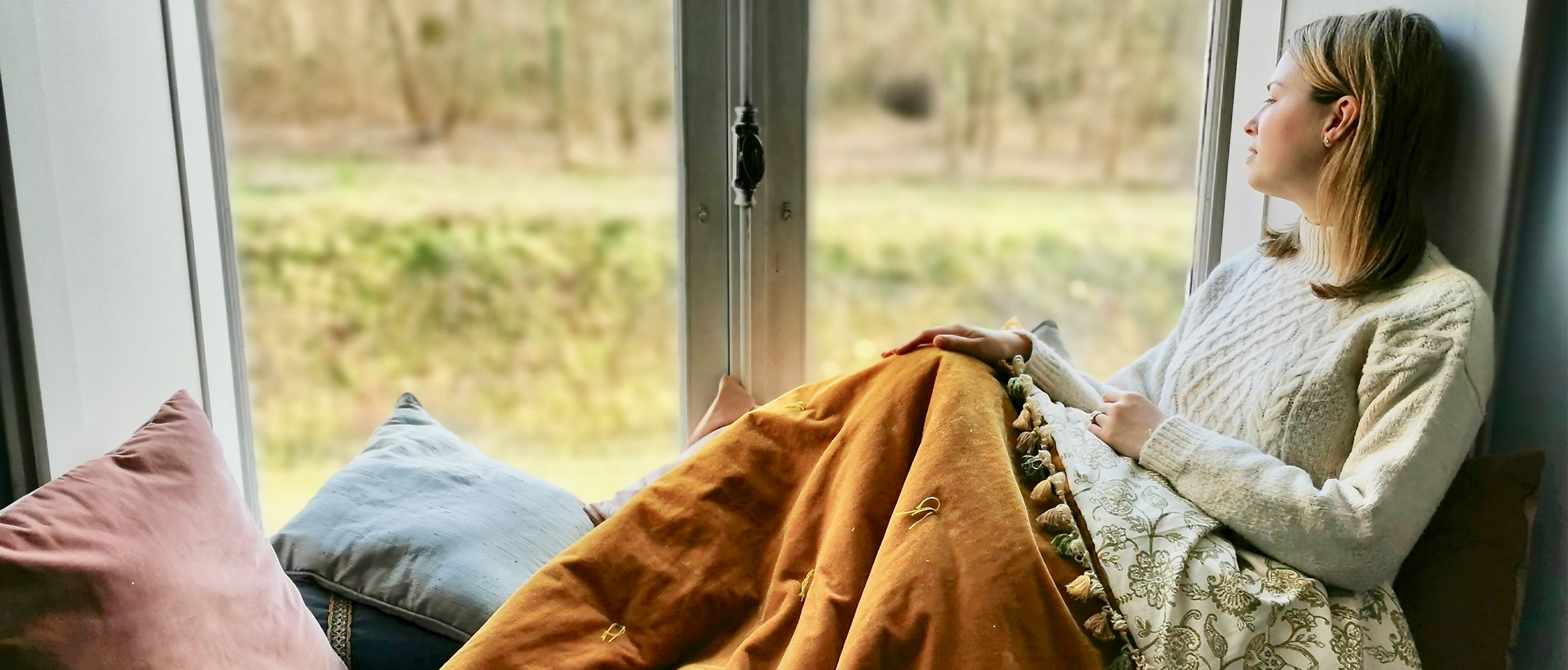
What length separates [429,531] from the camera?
4.40 ft

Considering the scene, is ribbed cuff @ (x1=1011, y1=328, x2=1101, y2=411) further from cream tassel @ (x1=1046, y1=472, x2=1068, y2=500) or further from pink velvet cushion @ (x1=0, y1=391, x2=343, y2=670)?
pink velvet cushion @ (x1=0, y1=391, x2=343, y2=670)

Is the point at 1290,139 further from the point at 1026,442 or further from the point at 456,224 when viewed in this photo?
the point at 456,224

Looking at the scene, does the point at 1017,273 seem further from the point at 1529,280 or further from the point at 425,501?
the point at 425,501

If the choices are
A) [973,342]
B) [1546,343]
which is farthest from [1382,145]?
[973,342]

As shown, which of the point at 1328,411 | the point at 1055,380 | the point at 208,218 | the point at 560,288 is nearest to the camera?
the point at 1328,411

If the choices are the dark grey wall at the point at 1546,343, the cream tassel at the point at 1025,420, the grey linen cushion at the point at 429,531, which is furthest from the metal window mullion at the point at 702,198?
the dark grey wall at the point at 1546,343

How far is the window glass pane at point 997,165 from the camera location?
5.52ft

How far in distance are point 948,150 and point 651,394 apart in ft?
2.08

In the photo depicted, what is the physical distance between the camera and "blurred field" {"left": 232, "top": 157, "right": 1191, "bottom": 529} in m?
1.64

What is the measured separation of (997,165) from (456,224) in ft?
2.86

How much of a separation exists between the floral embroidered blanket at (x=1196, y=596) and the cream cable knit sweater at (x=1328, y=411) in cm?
3

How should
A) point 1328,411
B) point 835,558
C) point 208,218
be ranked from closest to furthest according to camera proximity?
point 835,558, point 1328,411, point 208,218

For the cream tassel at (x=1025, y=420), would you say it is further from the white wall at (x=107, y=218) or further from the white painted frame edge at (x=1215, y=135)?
the white wall at (x=107, y=218)

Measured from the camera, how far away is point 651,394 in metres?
1.77
